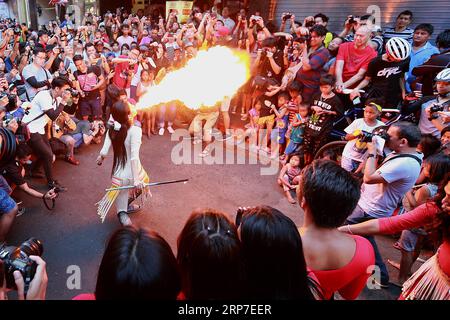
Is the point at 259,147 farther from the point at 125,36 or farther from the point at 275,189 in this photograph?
the point at 125,36

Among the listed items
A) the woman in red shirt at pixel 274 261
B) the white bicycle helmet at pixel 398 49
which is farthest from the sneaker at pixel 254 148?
the woman in red shirt at pixel 274 261

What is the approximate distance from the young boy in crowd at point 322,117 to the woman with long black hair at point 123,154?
3.16 meters

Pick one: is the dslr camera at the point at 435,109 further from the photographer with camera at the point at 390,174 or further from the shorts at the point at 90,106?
the shorts at the point at 90,106

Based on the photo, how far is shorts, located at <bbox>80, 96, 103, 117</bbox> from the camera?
7676 mm

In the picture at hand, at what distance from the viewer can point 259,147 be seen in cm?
742

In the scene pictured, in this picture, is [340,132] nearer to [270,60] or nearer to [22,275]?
[270,60]

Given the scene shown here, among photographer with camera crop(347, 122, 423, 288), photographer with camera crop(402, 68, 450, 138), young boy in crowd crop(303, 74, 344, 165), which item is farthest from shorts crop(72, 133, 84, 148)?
photographer with camera crop(402, 68, 450, 138)

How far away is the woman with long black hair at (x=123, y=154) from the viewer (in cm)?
424

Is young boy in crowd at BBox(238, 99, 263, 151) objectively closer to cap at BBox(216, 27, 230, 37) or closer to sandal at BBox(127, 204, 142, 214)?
sandal at BBox(127, 204, 142, 214)

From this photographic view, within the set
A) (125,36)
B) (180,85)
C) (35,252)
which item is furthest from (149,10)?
(35,252)

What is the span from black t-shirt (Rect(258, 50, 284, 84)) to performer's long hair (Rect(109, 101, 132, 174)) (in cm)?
436

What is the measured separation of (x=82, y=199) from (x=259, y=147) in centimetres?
379

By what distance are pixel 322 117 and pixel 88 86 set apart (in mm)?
5189
